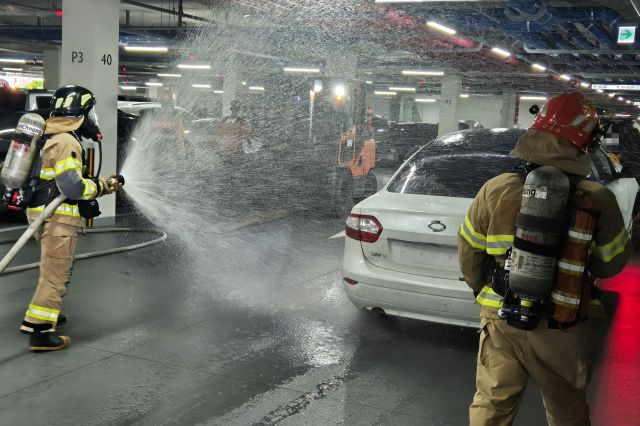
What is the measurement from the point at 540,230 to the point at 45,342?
383 centimetres

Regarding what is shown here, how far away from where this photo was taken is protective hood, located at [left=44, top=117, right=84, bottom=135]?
5258 mm

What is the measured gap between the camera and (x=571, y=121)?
3043 millimetres

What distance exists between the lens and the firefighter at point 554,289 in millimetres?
2941

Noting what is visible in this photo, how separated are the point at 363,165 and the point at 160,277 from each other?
8904 mm

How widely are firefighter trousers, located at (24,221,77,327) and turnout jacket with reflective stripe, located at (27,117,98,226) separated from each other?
10cm

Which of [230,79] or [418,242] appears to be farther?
[230,79]

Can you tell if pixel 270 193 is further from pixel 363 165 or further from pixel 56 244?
pixel 56 244

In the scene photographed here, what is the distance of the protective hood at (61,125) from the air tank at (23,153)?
2.7 inches

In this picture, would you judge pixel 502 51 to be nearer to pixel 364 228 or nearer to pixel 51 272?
pixel 364 228

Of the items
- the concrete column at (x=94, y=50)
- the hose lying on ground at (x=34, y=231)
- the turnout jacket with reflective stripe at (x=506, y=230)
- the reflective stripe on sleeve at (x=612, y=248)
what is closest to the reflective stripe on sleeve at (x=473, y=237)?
the turnout jacket with reflective stripe at (x=506, y=230)

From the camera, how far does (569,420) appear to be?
119 inches

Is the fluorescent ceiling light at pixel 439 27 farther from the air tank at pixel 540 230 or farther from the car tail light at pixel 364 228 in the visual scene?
the air tank at pixel 540 230

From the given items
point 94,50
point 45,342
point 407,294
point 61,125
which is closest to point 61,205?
point 61,125

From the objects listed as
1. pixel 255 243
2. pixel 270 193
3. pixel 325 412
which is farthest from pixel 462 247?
pixel 270 193
